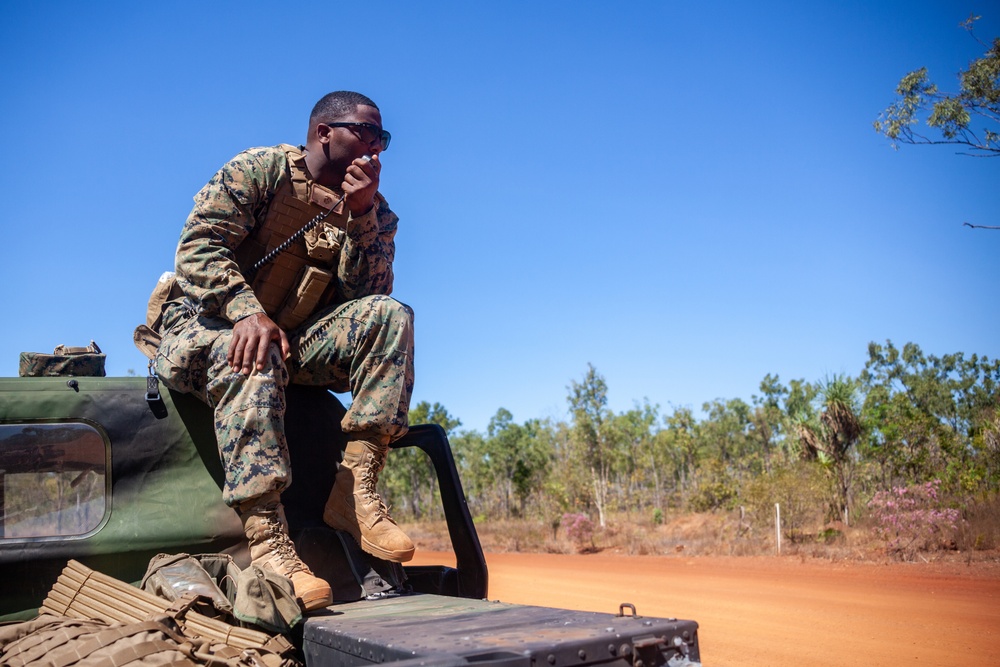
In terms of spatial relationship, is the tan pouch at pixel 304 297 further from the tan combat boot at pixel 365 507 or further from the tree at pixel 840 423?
the tree at pixel 840 423

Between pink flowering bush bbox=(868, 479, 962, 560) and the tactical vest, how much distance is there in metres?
13.7

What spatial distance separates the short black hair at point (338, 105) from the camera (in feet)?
11.4

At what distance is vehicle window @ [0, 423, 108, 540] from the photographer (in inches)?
115

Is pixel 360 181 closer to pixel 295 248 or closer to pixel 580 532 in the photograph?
pixel 295 248

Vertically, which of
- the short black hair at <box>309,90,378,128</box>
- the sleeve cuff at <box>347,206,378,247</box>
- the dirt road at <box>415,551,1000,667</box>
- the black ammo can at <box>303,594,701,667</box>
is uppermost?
the short black hair at <box>309,90,378,128</box>

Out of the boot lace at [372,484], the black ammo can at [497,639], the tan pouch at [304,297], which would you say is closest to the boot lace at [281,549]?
Result: the black ammo can at [497,639]

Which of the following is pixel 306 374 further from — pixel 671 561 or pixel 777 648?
pixel 671 561

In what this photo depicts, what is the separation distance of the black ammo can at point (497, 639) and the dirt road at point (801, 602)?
5.17 m

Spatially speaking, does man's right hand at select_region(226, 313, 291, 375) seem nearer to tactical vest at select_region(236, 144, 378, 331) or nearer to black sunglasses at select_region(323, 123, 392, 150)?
tactical vest at select_region(236, 144, 378, 331)

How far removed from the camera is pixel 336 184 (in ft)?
11.7

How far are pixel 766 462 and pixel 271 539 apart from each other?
36.8 meters

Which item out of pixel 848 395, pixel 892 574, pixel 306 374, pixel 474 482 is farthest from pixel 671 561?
pixel 474 482

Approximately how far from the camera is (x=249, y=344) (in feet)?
9.69

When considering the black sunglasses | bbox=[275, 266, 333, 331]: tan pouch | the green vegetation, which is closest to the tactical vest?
bbox=[275, 266, 333, 331]: tan pouch
